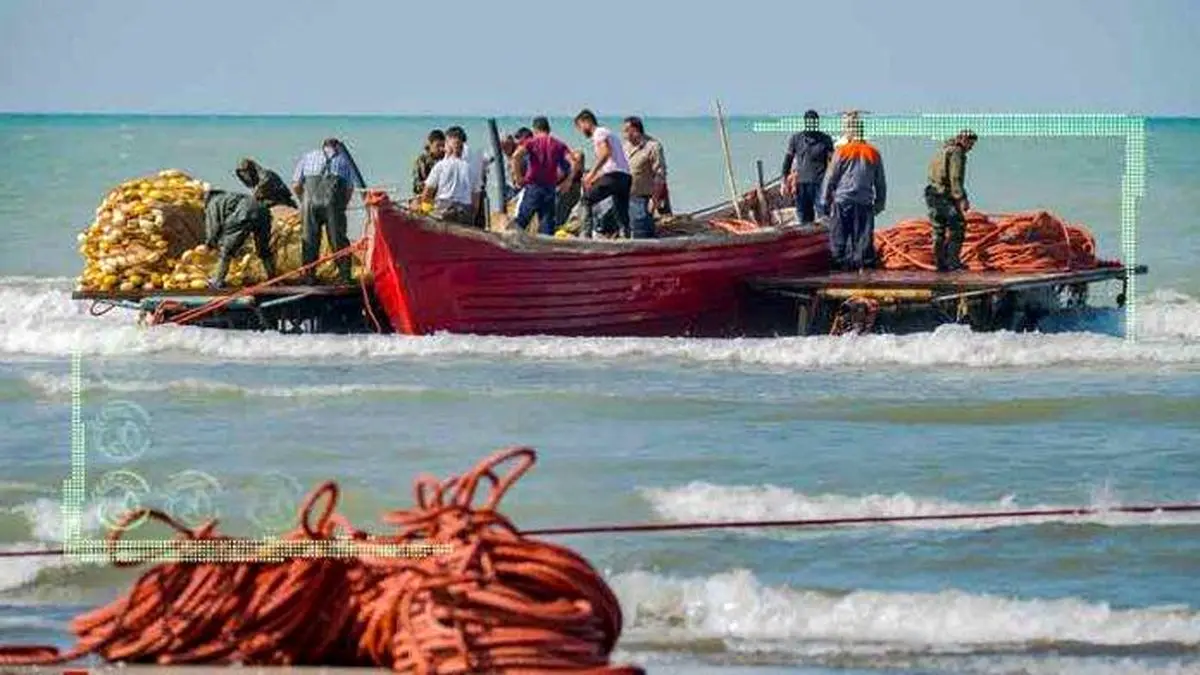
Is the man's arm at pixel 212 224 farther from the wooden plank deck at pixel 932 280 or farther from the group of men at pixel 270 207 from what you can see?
the wooden plank deck at pixel 932 280

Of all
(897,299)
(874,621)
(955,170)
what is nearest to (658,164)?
(955,170)

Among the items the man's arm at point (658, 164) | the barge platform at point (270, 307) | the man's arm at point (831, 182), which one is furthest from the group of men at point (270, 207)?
the man's arm at point (831, 182)

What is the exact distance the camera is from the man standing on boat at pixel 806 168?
1288 centimetres

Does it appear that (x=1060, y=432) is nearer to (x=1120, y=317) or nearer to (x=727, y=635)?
(x=1120, y=317)

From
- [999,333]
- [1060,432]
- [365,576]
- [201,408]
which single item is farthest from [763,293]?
[365,576]

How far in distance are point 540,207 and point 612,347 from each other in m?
0.81

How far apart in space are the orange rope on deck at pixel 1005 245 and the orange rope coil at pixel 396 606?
362 inches

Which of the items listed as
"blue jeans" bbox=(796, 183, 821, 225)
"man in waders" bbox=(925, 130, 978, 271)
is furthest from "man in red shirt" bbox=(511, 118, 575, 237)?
"man in waders" bbox=(925, 130, 978, 271)

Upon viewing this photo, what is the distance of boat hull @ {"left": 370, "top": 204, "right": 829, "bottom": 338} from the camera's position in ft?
40.3

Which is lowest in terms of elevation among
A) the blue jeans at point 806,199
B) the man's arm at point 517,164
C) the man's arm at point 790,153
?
the blue jeans at point 806,199

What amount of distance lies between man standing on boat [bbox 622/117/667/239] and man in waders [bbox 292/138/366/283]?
118 centimetres

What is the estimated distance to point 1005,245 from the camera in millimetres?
13227

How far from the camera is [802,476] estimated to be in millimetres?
9023

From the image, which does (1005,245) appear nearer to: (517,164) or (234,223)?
(517,164)
